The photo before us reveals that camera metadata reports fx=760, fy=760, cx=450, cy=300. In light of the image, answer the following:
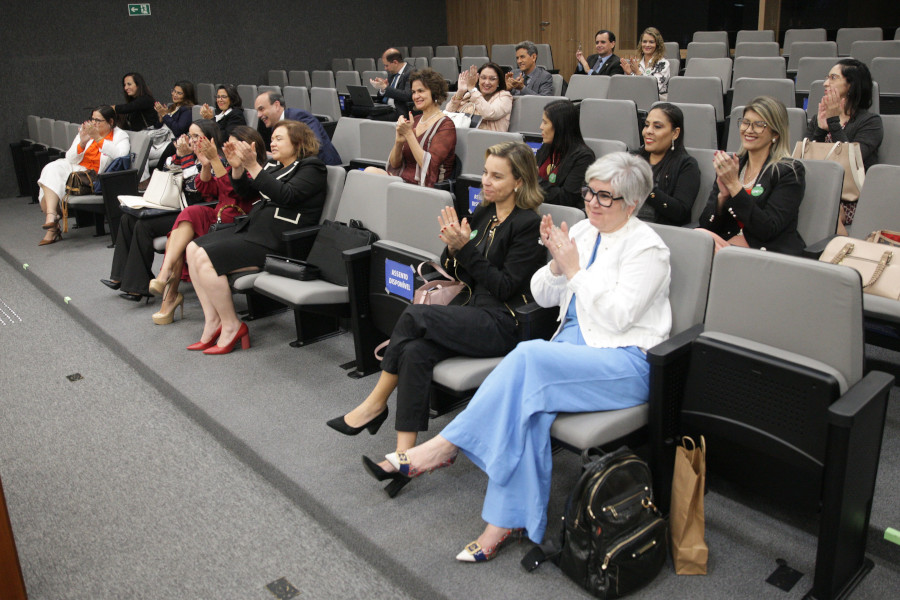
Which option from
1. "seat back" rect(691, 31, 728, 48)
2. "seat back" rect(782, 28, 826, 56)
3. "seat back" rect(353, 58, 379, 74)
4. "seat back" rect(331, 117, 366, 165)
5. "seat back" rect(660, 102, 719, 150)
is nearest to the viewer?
"seat back" rect(660, 102, 719, 150)

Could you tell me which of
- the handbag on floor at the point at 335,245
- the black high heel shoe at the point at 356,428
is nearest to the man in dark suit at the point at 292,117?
the handbag on floor at the point at 335,245

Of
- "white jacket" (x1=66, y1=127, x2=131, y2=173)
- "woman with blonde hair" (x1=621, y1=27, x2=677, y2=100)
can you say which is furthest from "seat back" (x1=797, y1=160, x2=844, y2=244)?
"white jacket" (x1=66, y1=127, x2=131, y2=173)

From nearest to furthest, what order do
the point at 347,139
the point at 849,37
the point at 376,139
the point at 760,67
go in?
the point at 376,139, the point at 347,139, the point at 760,67, the point at 849,37

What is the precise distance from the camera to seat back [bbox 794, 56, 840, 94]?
5.87 meters

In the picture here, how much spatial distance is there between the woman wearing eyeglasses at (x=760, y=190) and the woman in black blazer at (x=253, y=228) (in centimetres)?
188

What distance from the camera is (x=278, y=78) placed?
1019cm

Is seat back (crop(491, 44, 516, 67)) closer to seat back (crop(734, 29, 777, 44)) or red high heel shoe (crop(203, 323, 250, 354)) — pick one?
seat back (crop(734, 29, 777, 44))

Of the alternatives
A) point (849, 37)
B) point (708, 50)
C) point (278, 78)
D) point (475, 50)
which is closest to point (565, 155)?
point (708, 50)

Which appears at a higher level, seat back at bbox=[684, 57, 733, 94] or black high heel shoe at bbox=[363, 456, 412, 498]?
seat back at bbox=[684, 57, 733, 94]

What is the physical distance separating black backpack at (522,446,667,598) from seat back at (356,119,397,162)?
3.05 m

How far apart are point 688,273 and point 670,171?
1044mm

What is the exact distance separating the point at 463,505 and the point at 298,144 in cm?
216

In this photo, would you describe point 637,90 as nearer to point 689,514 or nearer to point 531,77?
point 531,77

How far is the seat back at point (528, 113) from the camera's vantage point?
5.12 meters
